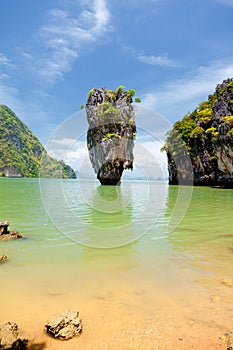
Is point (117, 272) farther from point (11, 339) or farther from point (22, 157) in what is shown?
point (22, 157)

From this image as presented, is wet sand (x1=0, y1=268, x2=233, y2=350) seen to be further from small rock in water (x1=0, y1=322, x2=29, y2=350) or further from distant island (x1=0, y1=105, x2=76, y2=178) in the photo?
distant island (x1=0, y1=105, x2=76, y2=178)

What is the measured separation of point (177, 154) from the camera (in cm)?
4138

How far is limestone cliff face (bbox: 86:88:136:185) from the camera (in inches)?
1470

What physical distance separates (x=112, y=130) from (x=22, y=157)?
3800 inches

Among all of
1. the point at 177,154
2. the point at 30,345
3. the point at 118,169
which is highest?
the point at 177,154

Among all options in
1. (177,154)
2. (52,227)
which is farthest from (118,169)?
(52,227)

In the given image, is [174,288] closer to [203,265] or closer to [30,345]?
[203,265]

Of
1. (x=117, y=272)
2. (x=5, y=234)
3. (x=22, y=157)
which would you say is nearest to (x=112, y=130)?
(x=5, y=234)

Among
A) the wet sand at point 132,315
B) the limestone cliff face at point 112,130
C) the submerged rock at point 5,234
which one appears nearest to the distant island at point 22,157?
the limestone cliff face at point 112,130

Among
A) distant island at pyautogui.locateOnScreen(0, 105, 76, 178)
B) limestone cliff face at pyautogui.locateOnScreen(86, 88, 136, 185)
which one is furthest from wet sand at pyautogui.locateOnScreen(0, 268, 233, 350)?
distant island at pyautogui.locateOnScreen(0, 105, 76, 178)

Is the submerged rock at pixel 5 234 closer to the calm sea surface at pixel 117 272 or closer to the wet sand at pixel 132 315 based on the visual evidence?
the calm sea surface at pixel 117 272

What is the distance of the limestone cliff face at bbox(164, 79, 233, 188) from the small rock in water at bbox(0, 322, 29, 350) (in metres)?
30.2

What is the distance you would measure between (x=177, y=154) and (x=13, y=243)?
127 feet

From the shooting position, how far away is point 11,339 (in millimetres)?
2027
